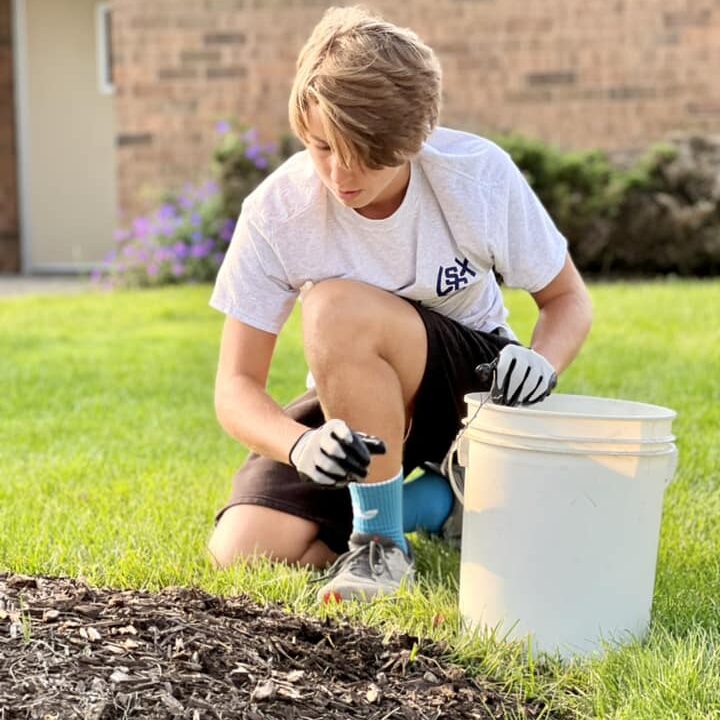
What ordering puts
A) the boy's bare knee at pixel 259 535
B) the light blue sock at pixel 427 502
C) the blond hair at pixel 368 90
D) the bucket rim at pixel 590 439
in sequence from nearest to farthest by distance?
1. the bucket rim at pixel 590 439
2. the blond hair at pixel 368 90
3. the boy's bare knee at pixel 259 535
4. the light blue sock at pixel 427 502

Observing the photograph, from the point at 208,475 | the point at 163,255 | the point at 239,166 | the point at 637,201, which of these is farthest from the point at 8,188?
the point at 208,475

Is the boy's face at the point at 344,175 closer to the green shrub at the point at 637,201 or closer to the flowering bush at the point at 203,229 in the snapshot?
the green shrub at the point at 637,201

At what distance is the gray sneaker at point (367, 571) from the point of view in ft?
7.71

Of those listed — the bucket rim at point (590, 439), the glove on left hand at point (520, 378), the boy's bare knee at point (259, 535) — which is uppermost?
Result: the glove on left hand at point (520, 378)

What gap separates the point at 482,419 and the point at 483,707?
0.51m

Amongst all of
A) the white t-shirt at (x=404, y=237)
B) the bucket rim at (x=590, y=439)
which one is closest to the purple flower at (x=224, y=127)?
the white t-shirt at (x=404, y=237)

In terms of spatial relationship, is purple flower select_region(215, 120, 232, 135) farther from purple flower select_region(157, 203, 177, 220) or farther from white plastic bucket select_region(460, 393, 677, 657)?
white plastic bucket select_region(460, 393, 677, 657)

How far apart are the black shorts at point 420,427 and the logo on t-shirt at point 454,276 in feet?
0.20

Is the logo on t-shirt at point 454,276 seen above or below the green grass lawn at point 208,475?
above

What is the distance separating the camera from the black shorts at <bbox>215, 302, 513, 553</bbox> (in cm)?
254

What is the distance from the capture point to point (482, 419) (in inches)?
84.1

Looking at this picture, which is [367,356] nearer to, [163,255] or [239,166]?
[163,255]

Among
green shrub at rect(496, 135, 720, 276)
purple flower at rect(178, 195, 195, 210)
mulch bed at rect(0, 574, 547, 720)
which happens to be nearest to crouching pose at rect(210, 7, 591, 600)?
mulch bed at rect(0, 574, 547, 720)

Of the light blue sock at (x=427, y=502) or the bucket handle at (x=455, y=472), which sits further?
the light blue sock at (x=427, y=502)
